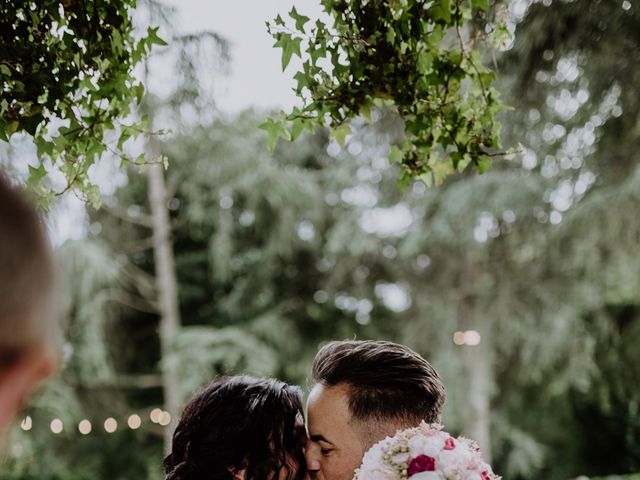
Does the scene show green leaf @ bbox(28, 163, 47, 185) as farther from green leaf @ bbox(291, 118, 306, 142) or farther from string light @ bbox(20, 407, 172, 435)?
string light @ bbox(20, 407, 172, 435)

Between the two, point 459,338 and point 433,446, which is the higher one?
point 459,338

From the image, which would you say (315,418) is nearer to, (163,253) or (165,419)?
(165,419)

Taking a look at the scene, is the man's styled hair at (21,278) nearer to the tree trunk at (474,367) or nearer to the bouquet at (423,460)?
the bouquet at (423,460)

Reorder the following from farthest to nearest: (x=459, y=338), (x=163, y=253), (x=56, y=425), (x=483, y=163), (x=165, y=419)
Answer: (x=163, y=253)
(x=165, y=419)
(x=459, y=338)
(x=56, y=425)
(x=483, y=163)

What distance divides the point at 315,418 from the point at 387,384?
10.3 inches

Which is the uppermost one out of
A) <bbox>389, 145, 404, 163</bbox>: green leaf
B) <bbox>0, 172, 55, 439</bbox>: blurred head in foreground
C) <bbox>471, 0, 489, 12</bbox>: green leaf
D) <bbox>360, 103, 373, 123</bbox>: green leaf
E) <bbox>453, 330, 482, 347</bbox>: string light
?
<bbox>471, 0, 489, 12</bbox>: green leaf

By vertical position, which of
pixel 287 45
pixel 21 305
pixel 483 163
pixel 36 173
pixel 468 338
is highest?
pixel 287 45

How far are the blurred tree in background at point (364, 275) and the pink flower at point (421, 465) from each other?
6.22 meters

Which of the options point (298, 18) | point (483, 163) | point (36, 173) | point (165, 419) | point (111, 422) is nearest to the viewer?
point (298, 18)

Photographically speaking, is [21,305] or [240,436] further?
[240,436]

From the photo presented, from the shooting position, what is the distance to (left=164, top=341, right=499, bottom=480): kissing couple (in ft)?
7.59

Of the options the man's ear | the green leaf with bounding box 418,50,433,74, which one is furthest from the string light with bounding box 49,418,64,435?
the man's ear

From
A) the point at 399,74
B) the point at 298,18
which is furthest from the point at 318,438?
the point at 298,18

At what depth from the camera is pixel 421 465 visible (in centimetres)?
179
